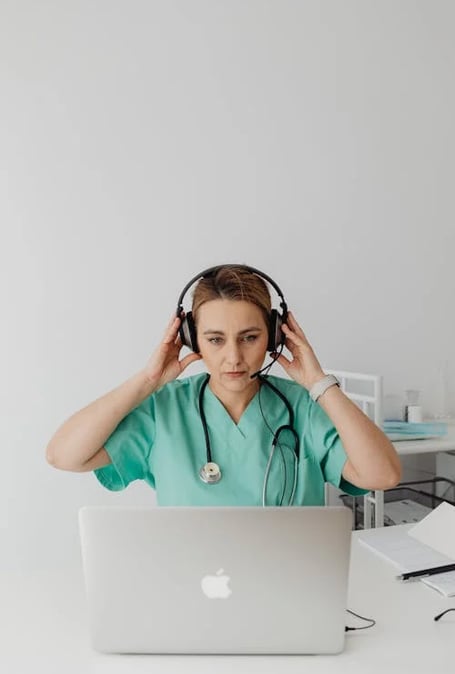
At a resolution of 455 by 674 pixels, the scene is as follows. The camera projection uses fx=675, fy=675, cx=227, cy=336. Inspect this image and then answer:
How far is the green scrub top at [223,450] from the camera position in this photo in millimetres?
1403

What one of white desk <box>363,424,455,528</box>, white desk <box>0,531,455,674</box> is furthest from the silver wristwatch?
white desk <box>363,424,455,528</box>

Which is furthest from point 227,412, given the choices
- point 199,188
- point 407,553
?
point 199,188

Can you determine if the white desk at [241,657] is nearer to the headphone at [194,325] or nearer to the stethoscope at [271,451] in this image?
the stethoscope at [271,451]

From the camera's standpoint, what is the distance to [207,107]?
2533mm

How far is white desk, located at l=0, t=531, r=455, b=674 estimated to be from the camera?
3.22 ft

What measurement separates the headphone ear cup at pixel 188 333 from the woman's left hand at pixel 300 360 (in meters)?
0.19

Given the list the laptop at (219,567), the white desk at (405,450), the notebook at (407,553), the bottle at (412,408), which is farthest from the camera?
the bottle at (412,408)

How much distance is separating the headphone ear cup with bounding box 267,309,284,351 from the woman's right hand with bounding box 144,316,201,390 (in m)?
0.16

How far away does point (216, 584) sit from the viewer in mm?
947

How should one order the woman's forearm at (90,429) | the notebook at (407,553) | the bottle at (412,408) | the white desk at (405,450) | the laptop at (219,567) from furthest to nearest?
the bottle at (412,408)
the white desk at (405,450)
the woman's forearm at (90,429)
the notebook at (407,553)
the laptop at (219,567)

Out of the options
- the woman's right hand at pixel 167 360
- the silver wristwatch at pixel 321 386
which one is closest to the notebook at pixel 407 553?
the silver wristwatch at pixel 321 386

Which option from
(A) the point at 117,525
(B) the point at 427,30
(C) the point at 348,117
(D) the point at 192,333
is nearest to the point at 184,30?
(C) the point at 348,117

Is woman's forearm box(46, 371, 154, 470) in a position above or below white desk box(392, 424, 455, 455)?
above

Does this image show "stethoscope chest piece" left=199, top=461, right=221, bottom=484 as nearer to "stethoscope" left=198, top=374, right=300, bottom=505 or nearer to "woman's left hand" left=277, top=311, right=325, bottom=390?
"stethoscope" left=198, top=374, right=300, bottom=505
